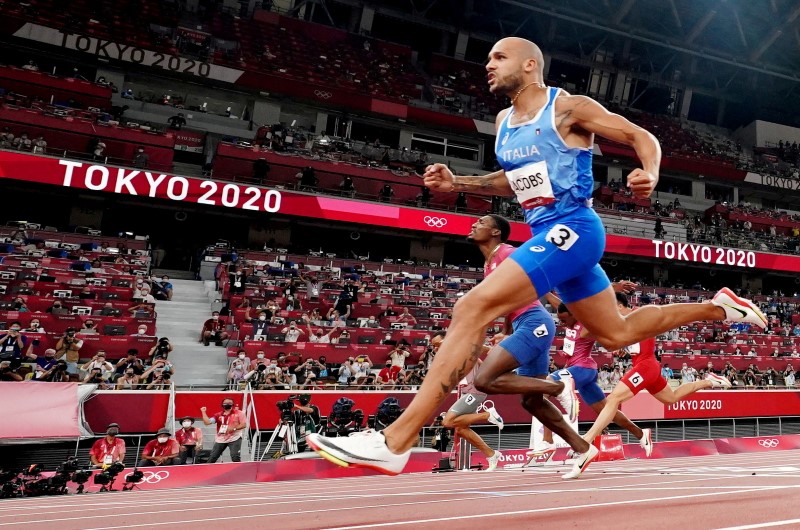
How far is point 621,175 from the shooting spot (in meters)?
37.9

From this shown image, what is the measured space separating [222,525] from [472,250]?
93.9 ft

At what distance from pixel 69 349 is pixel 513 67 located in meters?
12.3

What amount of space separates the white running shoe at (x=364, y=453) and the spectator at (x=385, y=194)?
24017 mm

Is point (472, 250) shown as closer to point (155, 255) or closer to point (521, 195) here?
point (155, 255)

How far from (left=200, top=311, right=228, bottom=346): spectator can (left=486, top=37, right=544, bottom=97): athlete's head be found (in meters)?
13.6

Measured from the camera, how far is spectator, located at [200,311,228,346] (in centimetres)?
1552

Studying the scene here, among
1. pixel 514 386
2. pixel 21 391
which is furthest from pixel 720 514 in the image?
pixel 21 391

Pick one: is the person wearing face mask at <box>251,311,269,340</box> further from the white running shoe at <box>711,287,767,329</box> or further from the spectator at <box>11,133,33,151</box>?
the spectator at <box>11,133,33,151</box>

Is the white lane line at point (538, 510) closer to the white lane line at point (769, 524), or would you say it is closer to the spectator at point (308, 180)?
the white lane line at point (769, 524)

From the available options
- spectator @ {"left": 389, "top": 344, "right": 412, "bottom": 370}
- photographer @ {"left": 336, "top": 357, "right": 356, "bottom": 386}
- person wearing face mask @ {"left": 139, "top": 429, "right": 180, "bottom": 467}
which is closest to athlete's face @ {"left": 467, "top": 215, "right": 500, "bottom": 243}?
person wearing face mask @ {"left": 139, "top": 429, "right": 180, "bottom": 467}

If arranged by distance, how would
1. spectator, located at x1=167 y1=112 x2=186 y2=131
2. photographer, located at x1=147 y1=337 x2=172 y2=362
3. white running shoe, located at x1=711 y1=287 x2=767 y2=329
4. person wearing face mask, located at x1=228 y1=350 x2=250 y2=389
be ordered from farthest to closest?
spectator, located at x1=167 y1=112 x2=186 y2=131 → photographer, located at x1=147 y1=337 x2=172 y2=362 → person wearing face mask, located at x1=228 y1=350 x2=250 y2=389 → white running shoe, located at x1=711 y1=287 x2=767 y2=329

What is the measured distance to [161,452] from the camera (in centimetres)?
917

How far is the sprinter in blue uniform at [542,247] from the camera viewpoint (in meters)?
2.67

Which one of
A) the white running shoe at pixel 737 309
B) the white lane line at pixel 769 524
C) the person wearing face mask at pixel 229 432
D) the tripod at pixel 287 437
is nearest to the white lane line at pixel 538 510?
the white lane line at pixel 769 524
